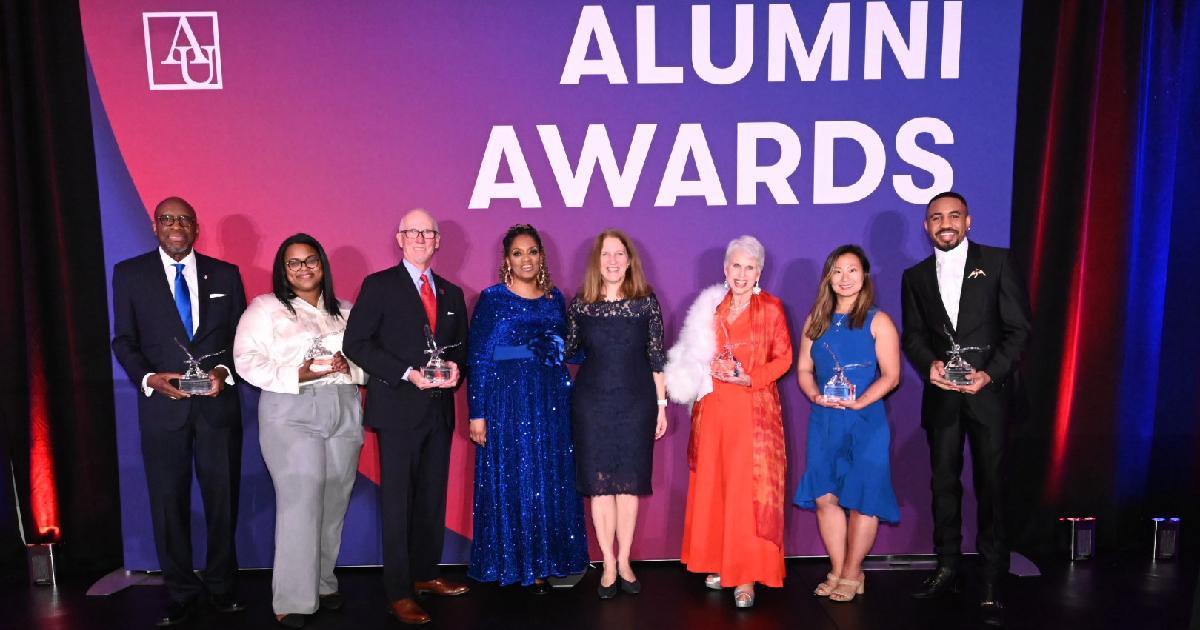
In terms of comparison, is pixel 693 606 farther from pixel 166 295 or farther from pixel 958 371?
pixel 166 295

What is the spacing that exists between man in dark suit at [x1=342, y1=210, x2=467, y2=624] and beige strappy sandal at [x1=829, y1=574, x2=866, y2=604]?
196 centimetres

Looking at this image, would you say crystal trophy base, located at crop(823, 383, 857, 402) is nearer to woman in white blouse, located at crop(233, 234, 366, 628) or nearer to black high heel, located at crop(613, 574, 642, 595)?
black high heel, located at crop(613, 574, 642, 595)

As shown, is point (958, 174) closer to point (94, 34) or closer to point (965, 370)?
point (965, 370)

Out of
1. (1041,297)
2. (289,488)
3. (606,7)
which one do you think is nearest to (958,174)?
(1041,297)

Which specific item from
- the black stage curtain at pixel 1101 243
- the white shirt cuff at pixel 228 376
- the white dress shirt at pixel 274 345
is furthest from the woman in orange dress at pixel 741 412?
the white shirt cuff at pixel 228 376

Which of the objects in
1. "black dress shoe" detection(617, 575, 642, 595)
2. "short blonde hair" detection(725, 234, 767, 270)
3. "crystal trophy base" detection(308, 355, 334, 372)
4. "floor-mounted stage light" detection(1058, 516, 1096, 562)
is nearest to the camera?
"crystal trophy base" detection(308, 355, 334, 372)

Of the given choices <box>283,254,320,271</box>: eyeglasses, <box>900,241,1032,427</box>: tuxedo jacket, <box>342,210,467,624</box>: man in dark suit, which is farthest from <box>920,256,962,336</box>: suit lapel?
<box>283,254,320,271</box>: eyeglasses

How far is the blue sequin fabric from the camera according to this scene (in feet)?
11.8

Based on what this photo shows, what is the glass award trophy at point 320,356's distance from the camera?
3.31m

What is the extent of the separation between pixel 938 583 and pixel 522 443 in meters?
2.14

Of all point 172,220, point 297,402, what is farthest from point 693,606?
point 172,220

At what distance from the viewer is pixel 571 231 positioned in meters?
4.27

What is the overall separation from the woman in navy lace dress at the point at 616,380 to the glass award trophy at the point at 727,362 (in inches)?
10.7

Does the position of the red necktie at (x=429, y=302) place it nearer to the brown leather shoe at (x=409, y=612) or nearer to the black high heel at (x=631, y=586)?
the brown leather shoe at (x=409, y=612)
